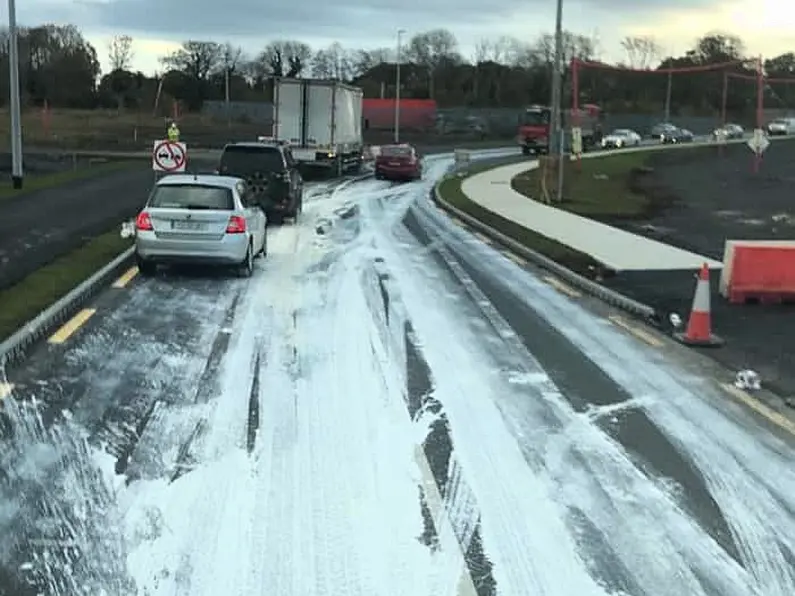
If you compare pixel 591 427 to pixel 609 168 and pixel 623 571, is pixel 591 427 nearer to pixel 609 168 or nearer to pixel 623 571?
pixel 623 571

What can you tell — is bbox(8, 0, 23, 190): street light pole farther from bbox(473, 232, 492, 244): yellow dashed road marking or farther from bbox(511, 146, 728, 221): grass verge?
bbox(511, 146, 728, 221): grass verge

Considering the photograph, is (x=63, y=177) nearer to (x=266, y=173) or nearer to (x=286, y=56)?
(x=266, y=173)

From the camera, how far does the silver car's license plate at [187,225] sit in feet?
51.0

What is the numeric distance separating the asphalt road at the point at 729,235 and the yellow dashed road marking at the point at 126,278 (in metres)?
7.10

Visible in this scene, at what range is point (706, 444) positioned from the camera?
7.88 m

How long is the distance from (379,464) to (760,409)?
12.0ft

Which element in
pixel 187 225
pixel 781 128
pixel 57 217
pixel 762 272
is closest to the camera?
pixel 762 272

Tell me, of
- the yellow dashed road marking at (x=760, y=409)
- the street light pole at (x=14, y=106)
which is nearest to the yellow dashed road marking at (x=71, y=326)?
the yellow dashed road marking at (x=760, y=409)

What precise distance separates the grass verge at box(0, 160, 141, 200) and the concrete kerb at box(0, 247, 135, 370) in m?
13.3

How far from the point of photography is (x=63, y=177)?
120ft

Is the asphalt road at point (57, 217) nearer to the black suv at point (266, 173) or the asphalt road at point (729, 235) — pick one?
the black suv at point (266, 173)

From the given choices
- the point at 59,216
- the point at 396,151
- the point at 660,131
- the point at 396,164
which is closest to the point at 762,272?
the point at 59,216

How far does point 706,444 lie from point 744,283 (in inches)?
280

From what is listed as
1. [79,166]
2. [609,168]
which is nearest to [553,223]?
[79,166]
